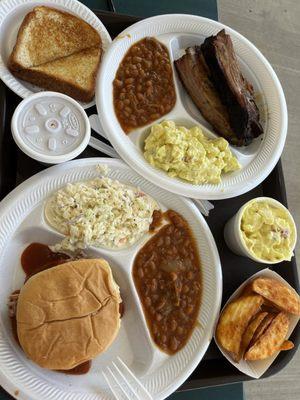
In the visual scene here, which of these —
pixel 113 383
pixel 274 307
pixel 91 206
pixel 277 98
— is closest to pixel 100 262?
pixel 91 206

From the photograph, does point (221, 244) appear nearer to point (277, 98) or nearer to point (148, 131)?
point (148, 131)

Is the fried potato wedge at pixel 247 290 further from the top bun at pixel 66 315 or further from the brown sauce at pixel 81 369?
the brown sauce at pixel 81 369

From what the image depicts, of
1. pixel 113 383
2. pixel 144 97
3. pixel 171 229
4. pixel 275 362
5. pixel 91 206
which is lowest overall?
pixel 275 362

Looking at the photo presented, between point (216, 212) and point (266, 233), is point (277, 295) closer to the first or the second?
point (266, 233)

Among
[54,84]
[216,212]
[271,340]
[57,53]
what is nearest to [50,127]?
[54,84]

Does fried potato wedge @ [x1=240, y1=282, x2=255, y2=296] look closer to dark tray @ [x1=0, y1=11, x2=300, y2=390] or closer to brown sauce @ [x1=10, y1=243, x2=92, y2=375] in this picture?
dark tray @ [x1=0, y1=11, x2=300, y2=390]

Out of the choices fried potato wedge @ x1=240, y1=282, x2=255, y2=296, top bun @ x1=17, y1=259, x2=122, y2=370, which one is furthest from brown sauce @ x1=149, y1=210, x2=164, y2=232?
fried potato wedge @ x1=240, y1=282, x2=255, y2=296

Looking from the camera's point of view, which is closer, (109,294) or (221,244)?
(109,294)
